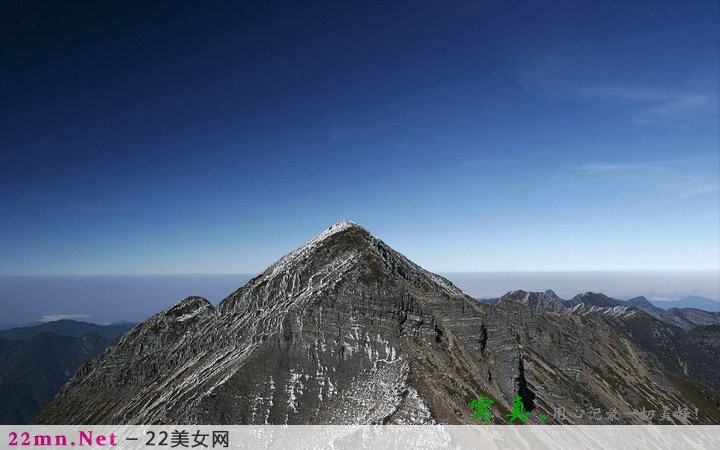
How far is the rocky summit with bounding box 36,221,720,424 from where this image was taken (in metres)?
76.8

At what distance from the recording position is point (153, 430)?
274 feet

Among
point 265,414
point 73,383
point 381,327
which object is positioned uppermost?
point 381,327

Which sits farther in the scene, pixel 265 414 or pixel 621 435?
pixel 621 435

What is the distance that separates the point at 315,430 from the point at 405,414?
1695cm

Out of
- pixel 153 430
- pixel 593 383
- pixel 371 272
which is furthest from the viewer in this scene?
pixel 593 383

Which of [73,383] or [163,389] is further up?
[163,389]

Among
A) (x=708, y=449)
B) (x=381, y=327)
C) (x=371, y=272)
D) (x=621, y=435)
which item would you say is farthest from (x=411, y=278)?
(x=708, y=449)

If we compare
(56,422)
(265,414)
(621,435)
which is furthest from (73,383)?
(621,435)

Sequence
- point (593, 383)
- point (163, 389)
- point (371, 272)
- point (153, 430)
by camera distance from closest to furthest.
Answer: point (153, 430), point (371, 272), point (163, 389), point (593, 383)

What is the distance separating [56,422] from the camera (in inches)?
5832

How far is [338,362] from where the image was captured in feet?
278

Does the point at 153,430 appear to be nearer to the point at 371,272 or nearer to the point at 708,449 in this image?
the point at 371,272

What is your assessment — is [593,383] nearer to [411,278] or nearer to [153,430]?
[411,278]

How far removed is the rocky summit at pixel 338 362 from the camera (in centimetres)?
7681
